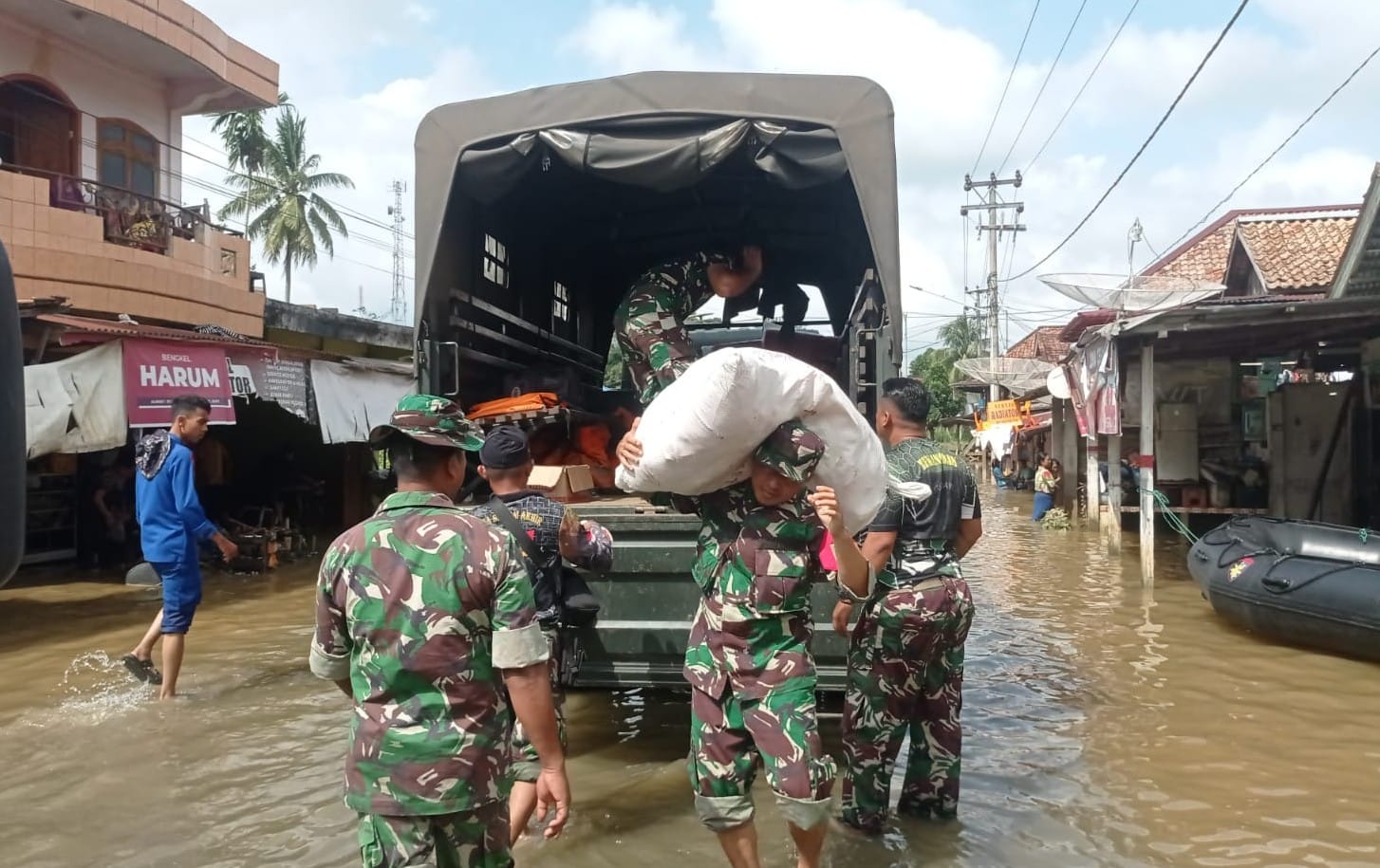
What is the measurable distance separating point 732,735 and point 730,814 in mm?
232

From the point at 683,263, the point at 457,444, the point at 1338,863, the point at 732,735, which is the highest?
the point at 683,263

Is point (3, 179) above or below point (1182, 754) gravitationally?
above

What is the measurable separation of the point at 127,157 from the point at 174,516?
1087 cm

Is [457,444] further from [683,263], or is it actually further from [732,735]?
[683,263]

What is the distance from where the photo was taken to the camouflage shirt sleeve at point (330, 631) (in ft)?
7.54

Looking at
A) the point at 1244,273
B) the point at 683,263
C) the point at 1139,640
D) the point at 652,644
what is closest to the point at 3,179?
the point at 683,263

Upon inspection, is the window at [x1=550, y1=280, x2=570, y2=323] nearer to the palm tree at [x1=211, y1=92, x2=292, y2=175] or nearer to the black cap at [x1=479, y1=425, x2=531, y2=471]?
the black cap at [x1=479, y1=425, x2=531, y2=471]

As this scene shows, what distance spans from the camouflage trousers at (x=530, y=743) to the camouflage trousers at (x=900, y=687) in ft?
3.74

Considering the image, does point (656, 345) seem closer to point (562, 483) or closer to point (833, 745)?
point (562, 483)

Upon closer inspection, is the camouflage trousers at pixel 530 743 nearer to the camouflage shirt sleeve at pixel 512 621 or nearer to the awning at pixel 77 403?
the camouflage shirt sleeve at pixel 512 621

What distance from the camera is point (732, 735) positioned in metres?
2.97

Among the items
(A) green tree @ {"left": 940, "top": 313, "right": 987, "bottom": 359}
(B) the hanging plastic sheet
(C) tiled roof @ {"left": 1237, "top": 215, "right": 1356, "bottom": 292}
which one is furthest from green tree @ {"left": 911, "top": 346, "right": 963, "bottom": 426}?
(B) the hanging plastic sheet

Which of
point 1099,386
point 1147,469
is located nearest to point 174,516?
point 1147,469

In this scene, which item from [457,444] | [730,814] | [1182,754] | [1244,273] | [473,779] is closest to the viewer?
[473,779]
